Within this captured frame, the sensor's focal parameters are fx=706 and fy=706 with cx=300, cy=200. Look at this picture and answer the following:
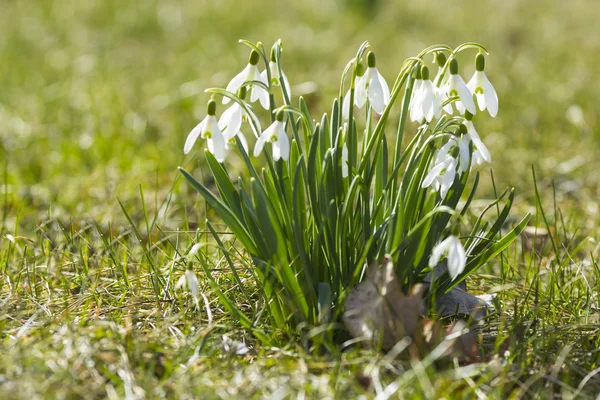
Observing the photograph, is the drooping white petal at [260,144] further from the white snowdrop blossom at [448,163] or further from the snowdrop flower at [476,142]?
the snowdrop flower at [476,142]

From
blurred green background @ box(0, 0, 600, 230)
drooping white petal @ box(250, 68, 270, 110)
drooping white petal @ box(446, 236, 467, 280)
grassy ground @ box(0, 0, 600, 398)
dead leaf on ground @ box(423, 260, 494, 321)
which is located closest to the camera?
drooping white petal @ box(446, 236, 467, 280)

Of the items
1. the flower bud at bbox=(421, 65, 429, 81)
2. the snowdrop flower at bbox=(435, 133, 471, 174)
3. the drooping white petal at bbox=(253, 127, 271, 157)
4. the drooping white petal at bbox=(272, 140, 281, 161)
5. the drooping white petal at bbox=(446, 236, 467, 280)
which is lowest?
the drooping white petal at bbox=(446, 236, 467, 280)

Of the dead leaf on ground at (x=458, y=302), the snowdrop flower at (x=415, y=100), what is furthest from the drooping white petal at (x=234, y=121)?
the dead leaf on ground at (x=458, y=302)

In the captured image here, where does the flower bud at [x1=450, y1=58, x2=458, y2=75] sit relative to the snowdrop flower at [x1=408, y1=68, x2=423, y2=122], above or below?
above

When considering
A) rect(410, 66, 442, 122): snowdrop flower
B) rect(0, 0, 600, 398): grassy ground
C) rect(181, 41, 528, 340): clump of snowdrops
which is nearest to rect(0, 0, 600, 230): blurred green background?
rect(0, 0, 600, 398): grassy ground

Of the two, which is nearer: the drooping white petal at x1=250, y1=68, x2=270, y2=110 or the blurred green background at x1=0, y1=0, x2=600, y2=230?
the drooping white petal at x1=250, y1=68, x2=270, y2=110

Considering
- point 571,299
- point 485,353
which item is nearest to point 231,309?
point 485,353

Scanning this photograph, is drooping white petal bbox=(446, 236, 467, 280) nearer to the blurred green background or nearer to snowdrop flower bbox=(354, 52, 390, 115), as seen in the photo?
snowdrop flower bbox=(354, 52, 390, 115)

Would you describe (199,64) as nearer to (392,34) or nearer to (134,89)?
(134,89)
